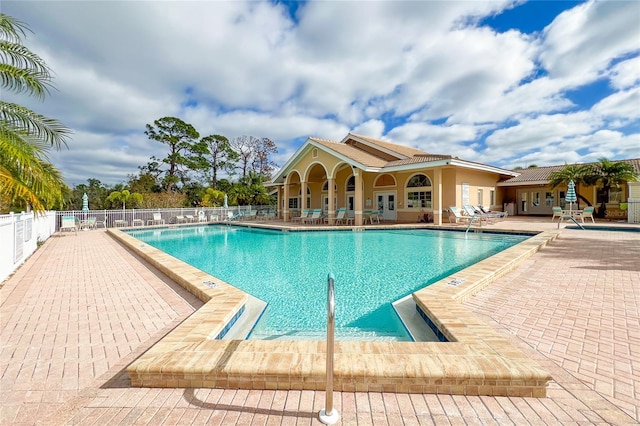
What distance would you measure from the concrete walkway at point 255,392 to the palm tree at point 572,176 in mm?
18117

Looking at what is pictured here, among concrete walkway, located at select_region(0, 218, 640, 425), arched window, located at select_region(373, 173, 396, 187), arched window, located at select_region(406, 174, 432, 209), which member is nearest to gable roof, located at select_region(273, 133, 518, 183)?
arched window, located at select_region(373, 173, 396, 187)

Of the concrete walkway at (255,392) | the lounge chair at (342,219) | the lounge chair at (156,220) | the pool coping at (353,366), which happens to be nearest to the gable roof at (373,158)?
the lounge chair at (342,219)

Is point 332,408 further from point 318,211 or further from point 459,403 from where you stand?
point 318,211

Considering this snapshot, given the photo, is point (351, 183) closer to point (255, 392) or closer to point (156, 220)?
point (156, 220)

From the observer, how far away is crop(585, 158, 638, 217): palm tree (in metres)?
18.2

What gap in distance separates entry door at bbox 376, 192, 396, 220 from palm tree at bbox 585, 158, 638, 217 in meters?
12.6

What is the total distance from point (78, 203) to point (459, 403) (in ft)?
139

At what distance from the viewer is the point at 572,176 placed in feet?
66.2

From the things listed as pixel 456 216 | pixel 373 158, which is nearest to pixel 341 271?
pixel 456 216

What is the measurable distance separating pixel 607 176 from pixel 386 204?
45.0 feet

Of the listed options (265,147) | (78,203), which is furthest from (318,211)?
(78,203)

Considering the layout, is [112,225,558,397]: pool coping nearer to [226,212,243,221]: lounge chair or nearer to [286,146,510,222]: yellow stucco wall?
[286,146,510,222]: yellow stucco wall

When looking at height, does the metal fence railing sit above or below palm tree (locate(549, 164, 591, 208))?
below

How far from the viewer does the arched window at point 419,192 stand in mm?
19672
